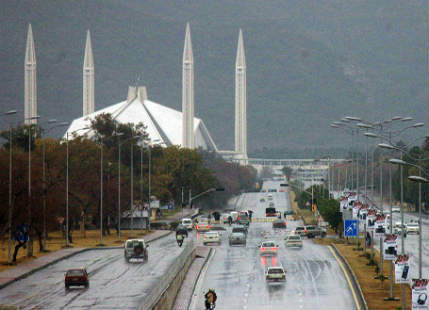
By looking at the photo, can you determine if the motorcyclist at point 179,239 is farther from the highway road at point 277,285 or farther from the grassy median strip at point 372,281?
the grassy median strip at point 372,281

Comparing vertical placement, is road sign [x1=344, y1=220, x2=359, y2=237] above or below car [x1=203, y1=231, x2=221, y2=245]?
above

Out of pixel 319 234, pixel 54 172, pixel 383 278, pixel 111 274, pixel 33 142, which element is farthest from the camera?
pixel 33 142

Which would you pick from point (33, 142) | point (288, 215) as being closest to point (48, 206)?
point (33, 142)

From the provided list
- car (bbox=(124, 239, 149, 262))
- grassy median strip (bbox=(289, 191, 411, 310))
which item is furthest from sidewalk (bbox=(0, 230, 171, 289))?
grassy median strip (bbox=(289, 191, 411, 310))

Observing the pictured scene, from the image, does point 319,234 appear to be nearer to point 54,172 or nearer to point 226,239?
point 226,239

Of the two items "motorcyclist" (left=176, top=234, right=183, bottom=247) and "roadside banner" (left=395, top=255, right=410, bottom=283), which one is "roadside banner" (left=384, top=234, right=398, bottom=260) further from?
"motorcyclist" (left=176, top=234, right=183, bottom=247)

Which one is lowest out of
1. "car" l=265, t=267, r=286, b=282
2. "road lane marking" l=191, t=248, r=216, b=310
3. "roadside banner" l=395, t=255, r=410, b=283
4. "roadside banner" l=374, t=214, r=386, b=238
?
"road lane marking" l=191, t=248, r=216, b=310

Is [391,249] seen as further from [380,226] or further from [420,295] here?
[420,295]
